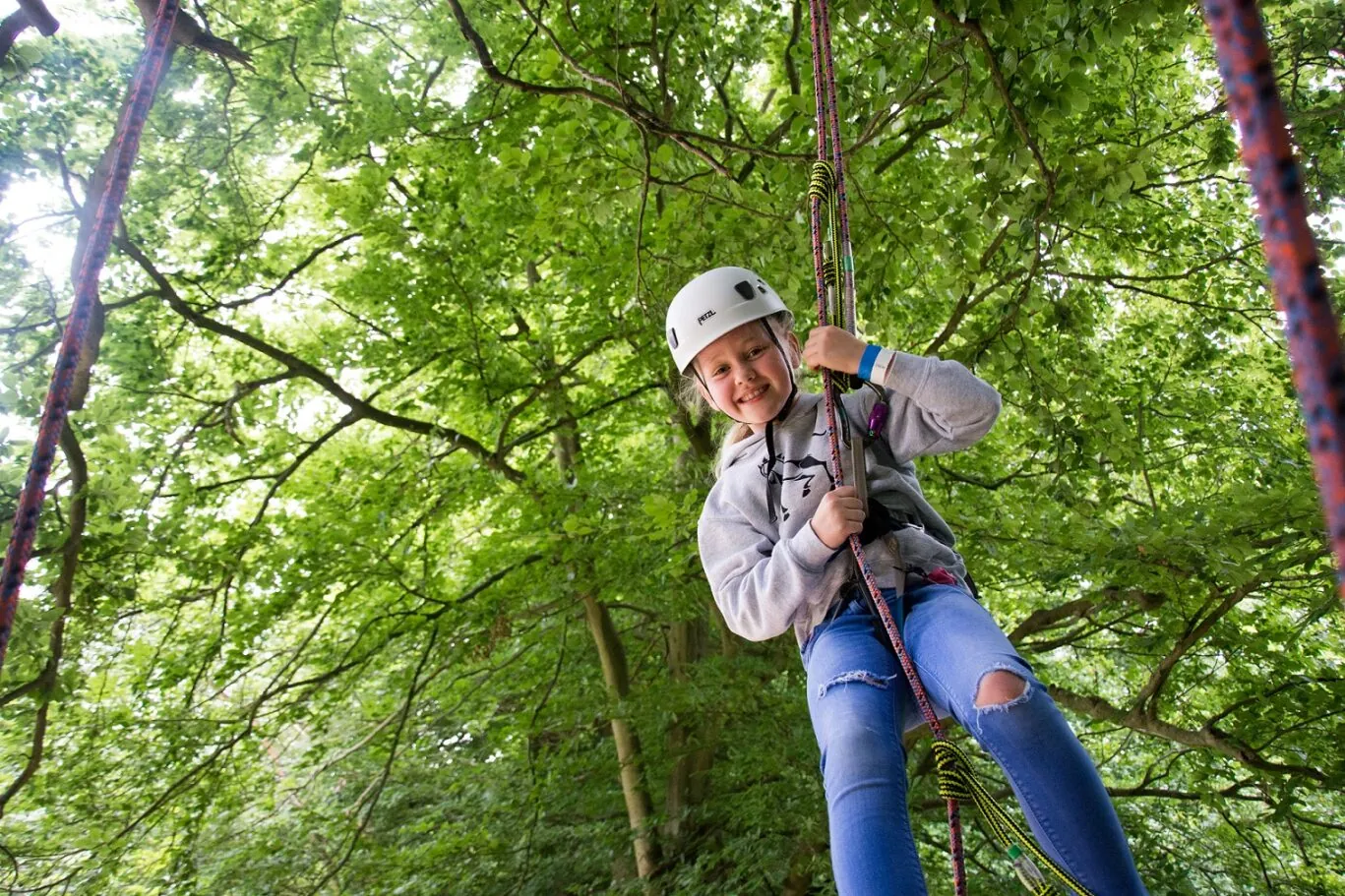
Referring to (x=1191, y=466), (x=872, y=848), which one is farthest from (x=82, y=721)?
(x=1191, y=466)

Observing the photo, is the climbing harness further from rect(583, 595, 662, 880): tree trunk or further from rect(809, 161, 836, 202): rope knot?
rect(583, 595, 662, 880): tree trunk

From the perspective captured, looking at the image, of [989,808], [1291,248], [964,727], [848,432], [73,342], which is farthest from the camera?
[848,432]

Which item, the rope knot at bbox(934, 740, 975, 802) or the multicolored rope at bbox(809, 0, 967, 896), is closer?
the rope knot at bbox(934, 740, 975, 802)

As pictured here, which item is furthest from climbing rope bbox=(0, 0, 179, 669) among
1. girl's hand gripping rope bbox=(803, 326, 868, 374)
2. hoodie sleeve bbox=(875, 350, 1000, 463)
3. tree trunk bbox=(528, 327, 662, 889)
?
tree trunk bbox=(528, 327, 662, 889)

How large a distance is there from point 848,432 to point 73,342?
1538 mm

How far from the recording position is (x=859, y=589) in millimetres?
2029

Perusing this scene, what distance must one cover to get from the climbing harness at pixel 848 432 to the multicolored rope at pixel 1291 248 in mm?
→ 1265

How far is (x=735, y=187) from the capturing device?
11.6 ft

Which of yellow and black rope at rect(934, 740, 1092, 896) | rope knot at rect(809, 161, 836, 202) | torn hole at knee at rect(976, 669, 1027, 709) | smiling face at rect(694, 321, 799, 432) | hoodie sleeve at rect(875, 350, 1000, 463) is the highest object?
rope knot at rect(809, 161, 836, 202)

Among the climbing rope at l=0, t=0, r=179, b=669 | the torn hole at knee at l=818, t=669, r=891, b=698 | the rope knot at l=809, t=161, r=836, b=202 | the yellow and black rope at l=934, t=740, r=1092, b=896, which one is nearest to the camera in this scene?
the climbing rope at l=0, t=0, r=179, b=669

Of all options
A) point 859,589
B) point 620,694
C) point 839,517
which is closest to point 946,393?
point 839,517

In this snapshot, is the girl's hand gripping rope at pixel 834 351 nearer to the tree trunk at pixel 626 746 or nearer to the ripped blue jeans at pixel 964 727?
the ripped blue jeans at pixel 964 727

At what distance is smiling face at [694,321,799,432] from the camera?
2252 mm

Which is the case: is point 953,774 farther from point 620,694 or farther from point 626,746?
point 626,746
